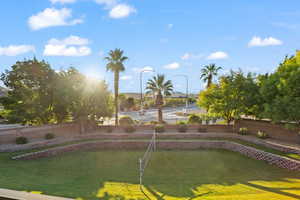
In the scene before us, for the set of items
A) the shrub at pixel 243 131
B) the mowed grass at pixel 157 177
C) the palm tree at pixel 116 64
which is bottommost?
the mowed grass at pixel 157 177

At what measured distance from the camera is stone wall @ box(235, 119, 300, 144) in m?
22.1

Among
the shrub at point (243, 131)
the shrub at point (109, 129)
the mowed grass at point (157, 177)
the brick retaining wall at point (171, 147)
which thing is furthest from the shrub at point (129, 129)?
the shrub at point (243, 131)

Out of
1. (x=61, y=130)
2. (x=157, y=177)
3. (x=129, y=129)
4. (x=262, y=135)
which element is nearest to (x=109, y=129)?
(x=129, y=129)

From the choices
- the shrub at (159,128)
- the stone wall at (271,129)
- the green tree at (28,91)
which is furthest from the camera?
the shrub at (159,128)

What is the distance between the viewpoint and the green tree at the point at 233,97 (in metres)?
24.2

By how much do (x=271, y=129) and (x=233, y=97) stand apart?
5519 mm

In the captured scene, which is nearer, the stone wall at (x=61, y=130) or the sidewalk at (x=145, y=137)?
the sidewalk at (x=145, y=137)

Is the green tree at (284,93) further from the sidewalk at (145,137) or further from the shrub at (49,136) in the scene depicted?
the shrub at (49,136)

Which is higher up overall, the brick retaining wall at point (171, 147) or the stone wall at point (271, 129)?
the stone wall at point (271, 129)

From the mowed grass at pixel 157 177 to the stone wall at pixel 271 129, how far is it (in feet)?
19.9

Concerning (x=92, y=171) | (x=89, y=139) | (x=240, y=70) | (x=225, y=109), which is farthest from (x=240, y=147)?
(x=89, y=139)

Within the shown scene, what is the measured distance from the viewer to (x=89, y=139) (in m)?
25.1

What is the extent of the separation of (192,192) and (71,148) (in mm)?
14954

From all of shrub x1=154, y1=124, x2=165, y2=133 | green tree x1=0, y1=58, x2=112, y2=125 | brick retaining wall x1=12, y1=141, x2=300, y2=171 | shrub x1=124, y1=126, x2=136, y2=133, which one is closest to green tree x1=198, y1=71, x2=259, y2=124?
brick retaining wall x1=12, y1=141, x2=300, y2=171
